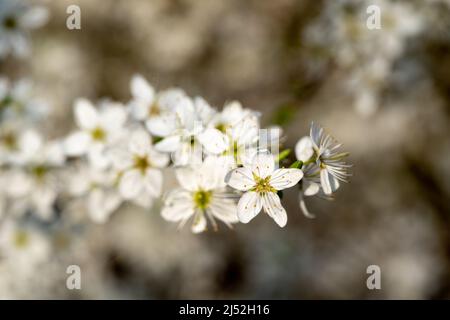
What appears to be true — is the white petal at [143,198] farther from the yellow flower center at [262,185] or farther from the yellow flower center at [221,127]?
the yellow flower center at [262,185]

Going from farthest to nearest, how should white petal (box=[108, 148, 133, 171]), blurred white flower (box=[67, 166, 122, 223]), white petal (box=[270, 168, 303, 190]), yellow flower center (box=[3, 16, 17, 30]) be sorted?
1. yellow flower center (box=[3, 16, 17, 30])
2. blurred white flower (box=[67, 166, 122, 223])
3. white petal (box=[108, 148, 133, 171])
4. white petal (box=[270, 168, 303, 190])

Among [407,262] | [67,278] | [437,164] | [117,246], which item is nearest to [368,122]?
[437,164]

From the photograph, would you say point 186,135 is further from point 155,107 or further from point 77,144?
point 77,144

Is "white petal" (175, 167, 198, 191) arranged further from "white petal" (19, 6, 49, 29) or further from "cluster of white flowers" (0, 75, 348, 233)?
"white petal" (19, 6, 49, 29)

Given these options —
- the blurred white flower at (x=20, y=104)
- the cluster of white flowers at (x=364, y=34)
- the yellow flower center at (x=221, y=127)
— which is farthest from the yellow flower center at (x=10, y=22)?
the cluster of white flowers at (x=364, y=34)

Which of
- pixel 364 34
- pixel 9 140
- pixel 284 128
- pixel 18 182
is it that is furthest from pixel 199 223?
pixel 284 128

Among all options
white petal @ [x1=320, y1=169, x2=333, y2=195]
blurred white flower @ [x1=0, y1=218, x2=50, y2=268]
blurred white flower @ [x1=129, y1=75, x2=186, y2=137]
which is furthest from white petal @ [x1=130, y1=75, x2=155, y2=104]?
blurred white flower @ [x1=0, y1=218, x2=50, y2=268]
